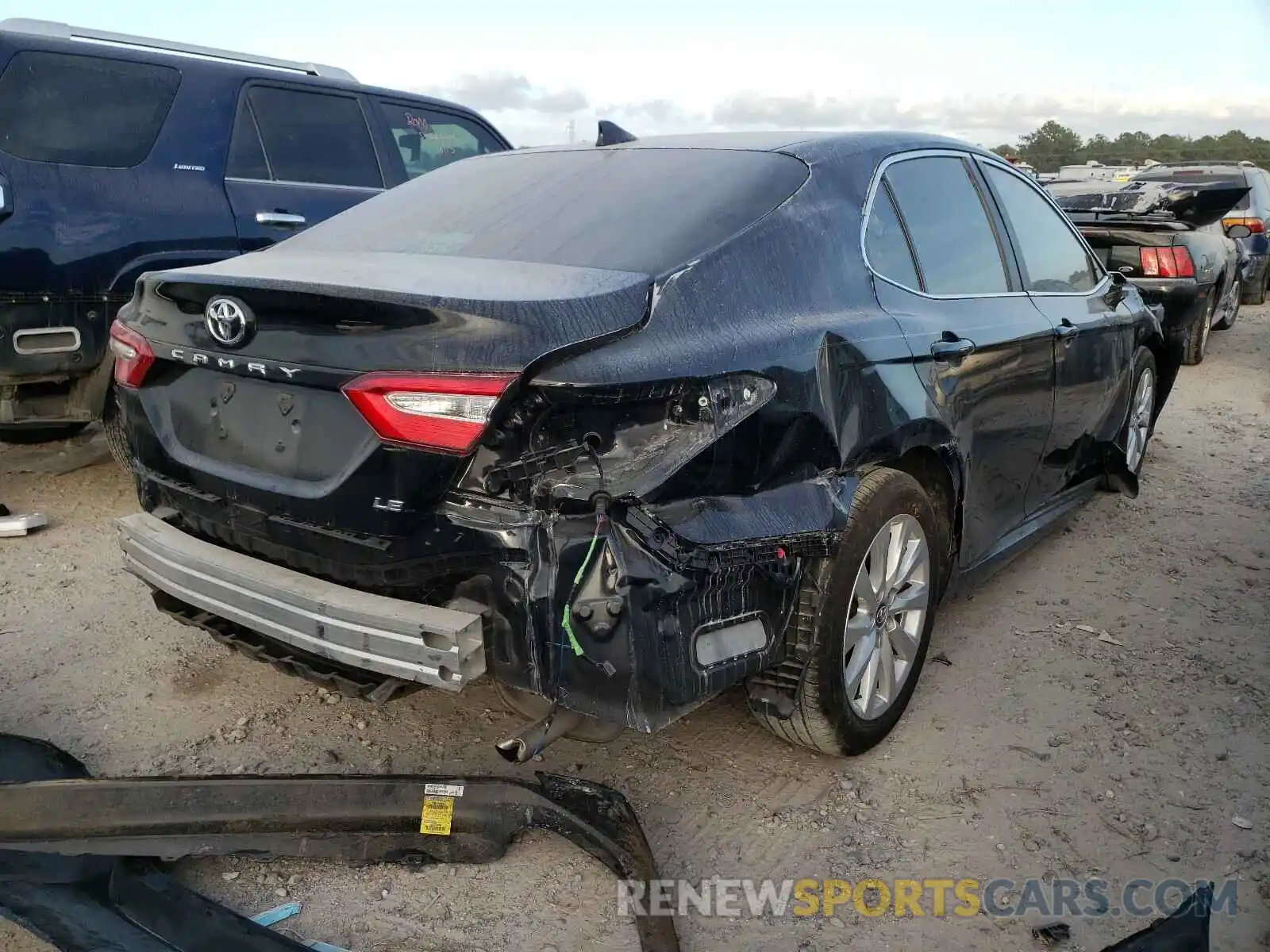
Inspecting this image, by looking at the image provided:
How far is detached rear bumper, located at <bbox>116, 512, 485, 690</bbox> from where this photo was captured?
6.88ft

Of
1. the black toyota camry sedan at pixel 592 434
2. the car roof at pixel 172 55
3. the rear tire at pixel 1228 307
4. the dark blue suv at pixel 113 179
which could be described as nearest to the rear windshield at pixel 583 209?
the black toyota camry sedan at pixel 592 434

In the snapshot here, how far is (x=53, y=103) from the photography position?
4266 millimetres

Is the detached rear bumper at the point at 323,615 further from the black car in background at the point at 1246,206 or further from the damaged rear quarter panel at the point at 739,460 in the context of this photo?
the black car in background at the point at 1246,206

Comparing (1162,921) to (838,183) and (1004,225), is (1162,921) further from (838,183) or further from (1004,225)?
(1004,225)

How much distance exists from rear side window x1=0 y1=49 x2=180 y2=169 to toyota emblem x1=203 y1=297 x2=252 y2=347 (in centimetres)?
242

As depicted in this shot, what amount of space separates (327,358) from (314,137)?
360 cm

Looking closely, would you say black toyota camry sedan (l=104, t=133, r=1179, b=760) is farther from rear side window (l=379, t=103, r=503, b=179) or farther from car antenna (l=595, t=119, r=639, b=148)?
rear side window (l=379, t=103, r=503, b=179)

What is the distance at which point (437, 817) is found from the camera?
7.83ft

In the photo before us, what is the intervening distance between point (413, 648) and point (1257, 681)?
9.44 feet

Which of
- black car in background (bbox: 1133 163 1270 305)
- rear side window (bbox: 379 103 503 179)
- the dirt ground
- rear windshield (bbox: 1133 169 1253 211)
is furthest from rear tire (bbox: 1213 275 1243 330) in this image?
rear side window (bbox: 379 103 503 179)

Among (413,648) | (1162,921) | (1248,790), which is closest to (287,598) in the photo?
(413,648)

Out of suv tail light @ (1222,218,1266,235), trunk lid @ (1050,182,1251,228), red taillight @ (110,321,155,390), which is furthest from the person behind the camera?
suv tail light @ (1222,218,1266,235)

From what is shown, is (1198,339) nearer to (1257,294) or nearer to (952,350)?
(1257,294)

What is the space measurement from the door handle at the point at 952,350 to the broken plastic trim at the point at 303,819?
1494 millimetres
